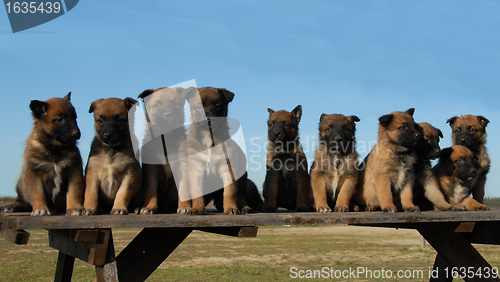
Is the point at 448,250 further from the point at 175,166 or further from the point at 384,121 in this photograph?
the point at 175,166

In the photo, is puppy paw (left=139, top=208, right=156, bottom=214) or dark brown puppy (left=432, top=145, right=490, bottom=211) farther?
dark brown puppy (left=432, top=145, right=490, bottom=211)

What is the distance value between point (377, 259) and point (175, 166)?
1350 cm

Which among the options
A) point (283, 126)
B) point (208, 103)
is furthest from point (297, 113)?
point (208, 103)

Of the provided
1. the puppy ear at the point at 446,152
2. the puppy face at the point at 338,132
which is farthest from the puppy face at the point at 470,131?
the puppy face at the point at 338,132

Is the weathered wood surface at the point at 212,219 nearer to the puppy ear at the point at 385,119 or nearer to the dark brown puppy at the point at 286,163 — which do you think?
the dark brown puppy at the point at 286,163

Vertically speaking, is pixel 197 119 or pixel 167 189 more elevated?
pixel 197 119

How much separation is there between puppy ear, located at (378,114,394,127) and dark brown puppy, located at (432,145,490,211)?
119cm

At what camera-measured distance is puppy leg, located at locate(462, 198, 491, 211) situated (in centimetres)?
614

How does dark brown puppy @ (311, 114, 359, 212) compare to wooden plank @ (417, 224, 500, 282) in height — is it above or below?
above

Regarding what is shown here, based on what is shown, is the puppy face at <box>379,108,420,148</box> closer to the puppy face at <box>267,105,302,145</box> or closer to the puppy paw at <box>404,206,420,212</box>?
the puppy paw at <box>404,206,420,212</box>

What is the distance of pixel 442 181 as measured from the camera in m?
6.91

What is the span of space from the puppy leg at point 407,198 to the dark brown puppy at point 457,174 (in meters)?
0.93

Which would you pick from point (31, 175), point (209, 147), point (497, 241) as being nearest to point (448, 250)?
point (497, 241)

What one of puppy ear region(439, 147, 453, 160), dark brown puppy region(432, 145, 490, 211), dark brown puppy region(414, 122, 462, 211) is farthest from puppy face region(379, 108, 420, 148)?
dark brown puppy region(432, 145, 490, 211)
